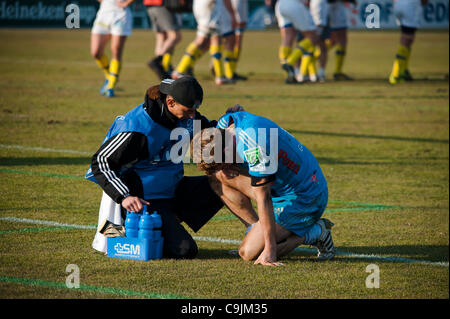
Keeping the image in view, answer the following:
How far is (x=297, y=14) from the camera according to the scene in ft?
52.8

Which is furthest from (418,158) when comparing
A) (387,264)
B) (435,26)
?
(435,26)

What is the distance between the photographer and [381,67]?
21.7 m

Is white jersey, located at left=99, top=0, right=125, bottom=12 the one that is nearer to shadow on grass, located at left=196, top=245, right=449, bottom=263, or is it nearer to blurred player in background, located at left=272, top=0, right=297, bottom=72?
blurred player in background, located at left=272, top=0, right=297, bottom=72

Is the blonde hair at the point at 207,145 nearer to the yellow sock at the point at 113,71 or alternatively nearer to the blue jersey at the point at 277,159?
the blue jersey at the point at 277,159

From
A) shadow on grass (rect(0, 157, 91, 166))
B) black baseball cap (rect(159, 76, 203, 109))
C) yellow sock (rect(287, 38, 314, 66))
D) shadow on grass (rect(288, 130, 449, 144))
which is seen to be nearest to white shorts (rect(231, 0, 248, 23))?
yellow sock (rect(287, 38, 314, 66))

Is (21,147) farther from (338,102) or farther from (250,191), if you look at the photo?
(338,102)

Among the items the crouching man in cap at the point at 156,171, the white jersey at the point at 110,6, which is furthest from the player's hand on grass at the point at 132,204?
the white jersey at the point at 110,6

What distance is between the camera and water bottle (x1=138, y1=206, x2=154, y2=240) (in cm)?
529

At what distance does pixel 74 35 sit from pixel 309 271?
94.3 feet

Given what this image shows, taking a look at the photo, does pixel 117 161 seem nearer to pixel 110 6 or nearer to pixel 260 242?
pixel 260 242

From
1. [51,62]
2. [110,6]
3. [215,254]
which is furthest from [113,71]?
[215,254]

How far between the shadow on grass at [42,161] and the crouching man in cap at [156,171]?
3.12m

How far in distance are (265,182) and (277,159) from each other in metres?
0.22

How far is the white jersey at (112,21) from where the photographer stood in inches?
530
